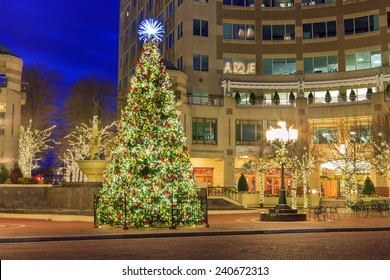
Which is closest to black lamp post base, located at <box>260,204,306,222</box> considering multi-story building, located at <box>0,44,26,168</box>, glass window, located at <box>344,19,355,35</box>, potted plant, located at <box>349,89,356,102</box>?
multi-story building, located at <box>0,44,26,168</box>

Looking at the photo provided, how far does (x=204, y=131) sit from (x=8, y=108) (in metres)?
19.0

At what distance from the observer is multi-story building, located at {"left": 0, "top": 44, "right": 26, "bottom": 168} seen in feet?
140

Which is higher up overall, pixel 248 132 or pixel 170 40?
pixel 170 40

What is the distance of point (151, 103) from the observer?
2022 centimetres

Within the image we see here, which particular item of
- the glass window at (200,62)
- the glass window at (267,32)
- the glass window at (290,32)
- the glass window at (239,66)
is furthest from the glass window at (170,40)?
the glass window at (290,32)

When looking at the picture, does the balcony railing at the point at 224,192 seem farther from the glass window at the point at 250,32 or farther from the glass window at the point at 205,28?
the glass window at the point at 250,32

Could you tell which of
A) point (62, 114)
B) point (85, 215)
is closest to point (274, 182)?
point (62, 114)

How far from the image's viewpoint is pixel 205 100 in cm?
5384

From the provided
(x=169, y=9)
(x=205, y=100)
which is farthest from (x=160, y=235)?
(x=169, y=9)

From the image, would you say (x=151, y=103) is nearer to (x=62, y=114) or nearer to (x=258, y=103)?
(x=258, y=103)

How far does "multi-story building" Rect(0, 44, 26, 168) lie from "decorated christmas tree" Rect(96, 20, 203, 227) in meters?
25.3

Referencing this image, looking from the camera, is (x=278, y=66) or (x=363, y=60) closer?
(x=363, y=60)

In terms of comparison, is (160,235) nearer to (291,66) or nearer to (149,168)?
(149,168)

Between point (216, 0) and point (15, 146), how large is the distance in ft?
90.5
